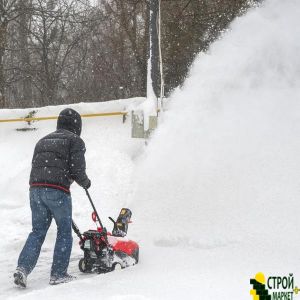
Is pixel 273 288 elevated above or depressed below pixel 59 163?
below

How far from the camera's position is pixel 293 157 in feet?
21.8

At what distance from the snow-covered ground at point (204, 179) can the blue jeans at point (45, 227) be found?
0.92 feet

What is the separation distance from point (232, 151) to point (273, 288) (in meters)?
3.27

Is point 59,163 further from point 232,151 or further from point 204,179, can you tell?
point 232,151

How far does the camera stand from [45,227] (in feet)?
16.1

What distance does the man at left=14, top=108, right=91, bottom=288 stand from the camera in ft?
15.7

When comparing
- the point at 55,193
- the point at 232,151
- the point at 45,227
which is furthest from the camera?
the point at 232,151

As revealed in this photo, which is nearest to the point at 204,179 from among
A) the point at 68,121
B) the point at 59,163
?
the point at 68,121

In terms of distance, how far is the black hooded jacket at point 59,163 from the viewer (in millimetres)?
4797

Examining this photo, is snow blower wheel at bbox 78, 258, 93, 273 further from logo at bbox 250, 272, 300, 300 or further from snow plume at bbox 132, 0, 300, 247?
logo at bbox 250, 272, 300, 300

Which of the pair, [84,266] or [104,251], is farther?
[84,266]

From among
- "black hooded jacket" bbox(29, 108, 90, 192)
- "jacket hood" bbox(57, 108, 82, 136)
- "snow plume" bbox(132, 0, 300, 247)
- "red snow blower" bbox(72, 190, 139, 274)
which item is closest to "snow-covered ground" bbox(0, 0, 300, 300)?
"snow plume" bbox(132, 0, 300, 247)

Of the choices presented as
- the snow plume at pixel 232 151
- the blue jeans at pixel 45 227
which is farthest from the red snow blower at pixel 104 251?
the snow plume at pixel 232 151

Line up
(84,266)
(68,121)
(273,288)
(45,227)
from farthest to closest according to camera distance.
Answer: (84,266) < (68,121) < (45,227) < (273,288)
